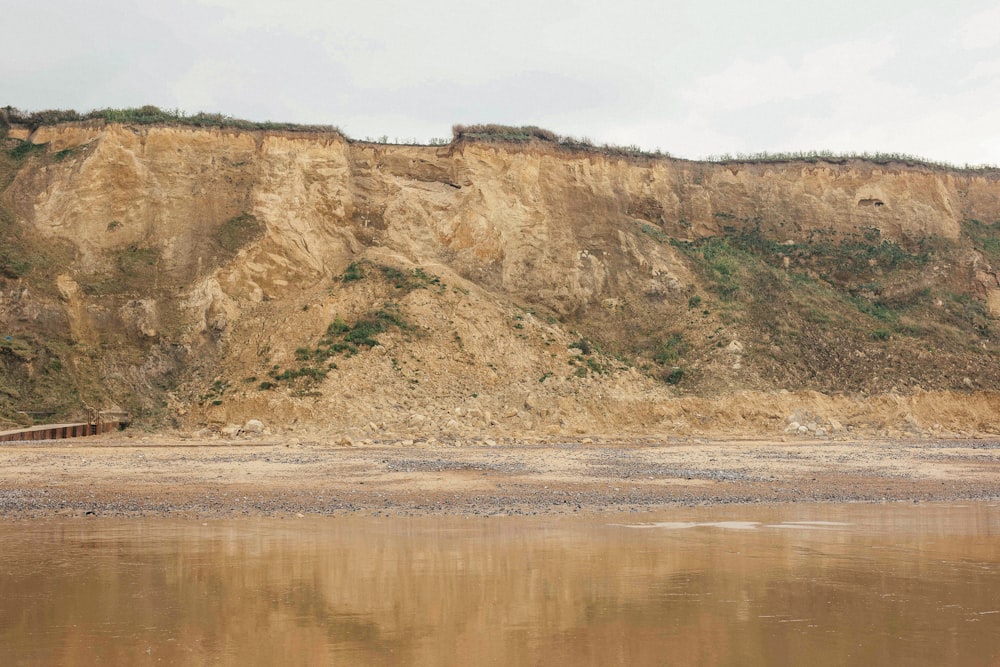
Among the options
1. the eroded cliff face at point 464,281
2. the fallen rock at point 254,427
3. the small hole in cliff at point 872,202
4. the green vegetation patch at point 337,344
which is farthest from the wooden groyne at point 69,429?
the small hole in cliff at point 872,202

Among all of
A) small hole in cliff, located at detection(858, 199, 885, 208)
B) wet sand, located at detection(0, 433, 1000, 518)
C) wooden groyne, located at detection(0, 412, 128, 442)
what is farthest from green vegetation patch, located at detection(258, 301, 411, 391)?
small hole in cliff, located at detection(858, 199, 885, 208)

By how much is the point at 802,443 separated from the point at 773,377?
6.98 metres

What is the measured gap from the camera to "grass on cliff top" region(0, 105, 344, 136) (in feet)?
135

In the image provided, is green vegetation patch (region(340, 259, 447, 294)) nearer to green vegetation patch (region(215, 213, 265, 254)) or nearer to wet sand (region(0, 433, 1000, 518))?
green vegetation patch (region(215, 213, 265, 254))

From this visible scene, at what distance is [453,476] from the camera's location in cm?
1828

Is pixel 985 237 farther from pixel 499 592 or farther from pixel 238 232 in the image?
pixel 499 592

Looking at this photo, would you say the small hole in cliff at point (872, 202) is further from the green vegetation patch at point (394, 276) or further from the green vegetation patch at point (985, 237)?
the green vegetation patch at point (394, 276)

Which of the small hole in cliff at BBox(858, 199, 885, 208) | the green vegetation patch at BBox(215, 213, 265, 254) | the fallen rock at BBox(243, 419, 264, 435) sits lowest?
the fallen rock at BBox(243, 419, 264, 435)

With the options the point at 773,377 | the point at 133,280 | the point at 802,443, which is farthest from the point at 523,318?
the point at 133,280

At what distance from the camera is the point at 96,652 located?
6328 millimetres

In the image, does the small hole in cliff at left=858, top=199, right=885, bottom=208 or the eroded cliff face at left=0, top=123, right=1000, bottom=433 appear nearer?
the eroded cliff face at left=0, top=123, right=1000, bottom=433

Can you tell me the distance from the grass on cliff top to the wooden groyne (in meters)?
16.8

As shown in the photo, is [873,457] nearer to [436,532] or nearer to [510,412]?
[510,412]

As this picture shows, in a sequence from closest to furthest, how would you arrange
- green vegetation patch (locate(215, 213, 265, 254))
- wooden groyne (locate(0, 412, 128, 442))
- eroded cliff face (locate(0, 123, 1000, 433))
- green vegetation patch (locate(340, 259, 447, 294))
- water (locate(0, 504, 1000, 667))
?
water (locate(0, 504, 1000, 667)), wooden groyne (locate(0, 412, 128, 442)), eroded cliff face (locate(0, 123, 1000, 433)), green vegetation patch (locate(340, 259, 447, 294)), green vegetation patch (locate(215, 213, 265, 254))
